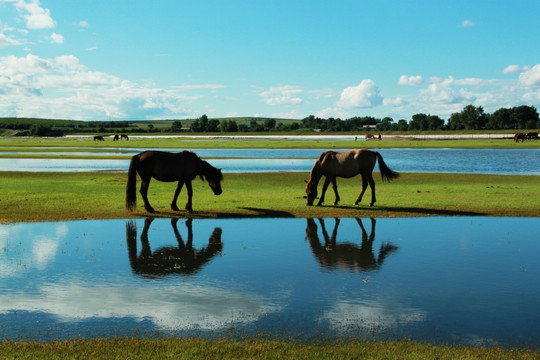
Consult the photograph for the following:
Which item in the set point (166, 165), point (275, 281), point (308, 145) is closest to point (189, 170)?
point (166, 165)

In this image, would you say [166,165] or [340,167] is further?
[340,167]

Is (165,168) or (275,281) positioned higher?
(165,168)

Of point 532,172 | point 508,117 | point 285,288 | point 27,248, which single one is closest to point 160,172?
point 27,248

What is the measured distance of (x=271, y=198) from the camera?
22.8 meters

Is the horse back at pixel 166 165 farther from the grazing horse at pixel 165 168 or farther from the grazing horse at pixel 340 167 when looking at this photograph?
the grazing horse at pixel 340 167

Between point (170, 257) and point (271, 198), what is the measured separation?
431 inches

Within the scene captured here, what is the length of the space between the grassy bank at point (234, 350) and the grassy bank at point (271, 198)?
11314mm

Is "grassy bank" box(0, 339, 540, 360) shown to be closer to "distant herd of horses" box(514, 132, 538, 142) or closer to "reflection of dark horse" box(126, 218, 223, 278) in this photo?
"reflection of dark horse" box(126, 218, 223, 278)

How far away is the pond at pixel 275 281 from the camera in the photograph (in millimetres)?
7691

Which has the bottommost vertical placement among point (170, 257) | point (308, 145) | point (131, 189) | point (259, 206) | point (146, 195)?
point (170, 257)

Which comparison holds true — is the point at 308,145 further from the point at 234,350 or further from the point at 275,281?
the point at 234,350

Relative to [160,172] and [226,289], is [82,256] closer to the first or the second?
[226,289]

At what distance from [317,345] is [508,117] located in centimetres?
18301

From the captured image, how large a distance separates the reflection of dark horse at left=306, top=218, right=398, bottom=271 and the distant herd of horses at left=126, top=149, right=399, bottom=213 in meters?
5.97
